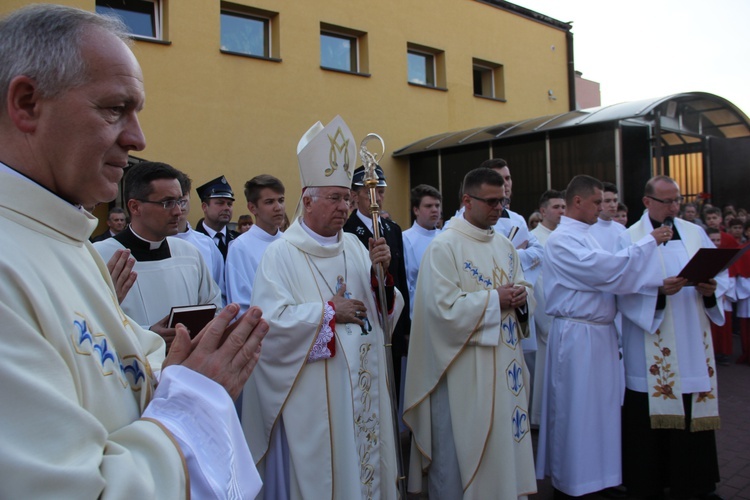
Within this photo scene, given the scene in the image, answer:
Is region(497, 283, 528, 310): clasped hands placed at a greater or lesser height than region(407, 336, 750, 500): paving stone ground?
greater

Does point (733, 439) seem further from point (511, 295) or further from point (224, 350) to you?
point (224, 350)

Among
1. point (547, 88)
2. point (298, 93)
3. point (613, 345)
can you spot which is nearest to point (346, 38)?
point (298, 93)

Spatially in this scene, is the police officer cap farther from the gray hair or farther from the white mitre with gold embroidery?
the gray hair

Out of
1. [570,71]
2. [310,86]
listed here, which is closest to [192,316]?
[310,86]

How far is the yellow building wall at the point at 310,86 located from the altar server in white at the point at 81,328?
28.4 ft

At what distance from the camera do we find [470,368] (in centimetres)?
375

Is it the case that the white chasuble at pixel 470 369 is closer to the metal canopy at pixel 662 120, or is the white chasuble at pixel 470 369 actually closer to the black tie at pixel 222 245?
the black tie at pixel 222 245

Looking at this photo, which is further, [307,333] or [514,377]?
[514,377]

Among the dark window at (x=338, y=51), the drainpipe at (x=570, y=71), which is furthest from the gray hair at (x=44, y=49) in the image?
the drainpipe at (x=570, y=71)

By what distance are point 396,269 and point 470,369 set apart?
1753 millimetres

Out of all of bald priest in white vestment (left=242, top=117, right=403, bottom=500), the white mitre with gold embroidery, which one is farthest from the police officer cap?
bald priest in white vestment (left=242, top=117, right=403, bottom=500)

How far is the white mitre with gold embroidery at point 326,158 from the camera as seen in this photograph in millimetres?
3559

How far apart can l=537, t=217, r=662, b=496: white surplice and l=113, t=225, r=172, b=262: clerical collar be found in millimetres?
3013

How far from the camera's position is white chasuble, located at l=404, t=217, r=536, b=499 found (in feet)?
12.0
